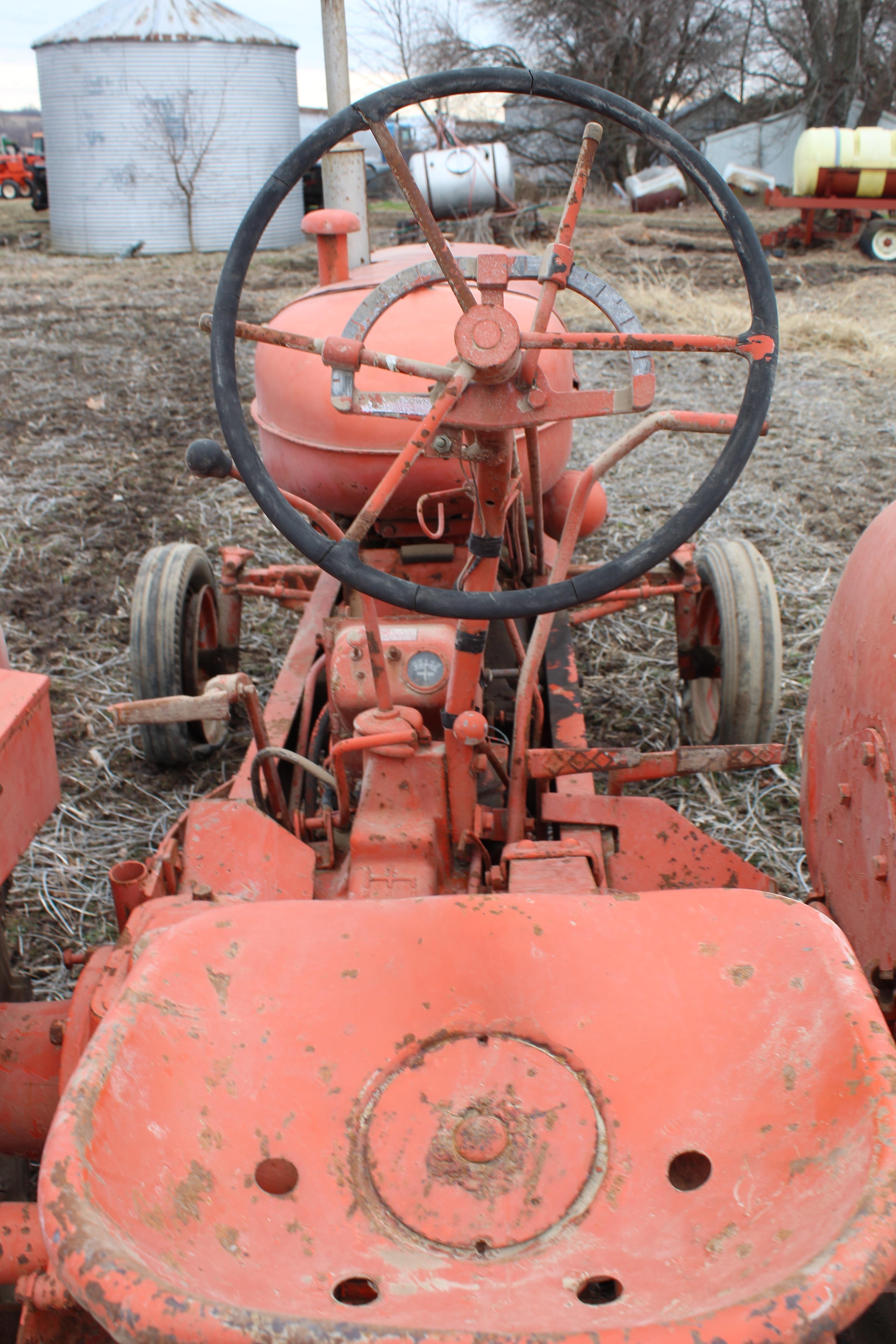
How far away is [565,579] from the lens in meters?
1.58

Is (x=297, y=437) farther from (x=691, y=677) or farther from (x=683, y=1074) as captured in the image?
(x=683, y=1074)

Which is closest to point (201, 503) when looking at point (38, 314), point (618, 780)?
point (618, 780)

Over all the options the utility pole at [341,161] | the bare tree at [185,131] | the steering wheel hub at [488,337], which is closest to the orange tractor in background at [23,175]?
the bare tree at [185,131]

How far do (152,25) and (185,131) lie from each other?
162 cm

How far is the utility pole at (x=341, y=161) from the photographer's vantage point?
5746 mm

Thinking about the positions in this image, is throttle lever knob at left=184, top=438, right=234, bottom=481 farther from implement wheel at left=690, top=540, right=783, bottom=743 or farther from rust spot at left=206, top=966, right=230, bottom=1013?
implement wheel at left=690, top=540, right=783, bottom=743

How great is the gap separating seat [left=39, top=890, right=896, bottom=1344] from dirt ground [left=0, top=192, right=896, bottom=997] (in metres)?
1.42

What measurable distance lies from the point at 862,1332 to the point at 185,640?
2454 mm

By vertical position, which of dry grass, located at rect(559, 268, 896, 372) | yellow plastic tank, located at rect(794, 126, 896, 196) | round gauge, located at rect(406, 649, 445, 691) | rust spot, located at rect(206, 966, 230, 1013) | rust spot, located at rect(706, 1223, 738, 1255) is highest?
yellow plastic tank, located at rect(794, 126, 896, 196)

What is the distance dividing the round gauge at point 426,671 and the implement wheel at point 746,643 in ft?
3.81

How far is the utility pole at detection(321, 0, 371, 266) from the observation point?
575cm

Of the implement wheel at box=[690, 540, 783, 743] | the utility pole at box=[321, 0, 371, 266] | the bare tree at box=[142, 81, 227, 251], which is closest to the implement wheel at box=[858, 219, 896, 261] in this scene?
the utility pole at box=[321, 0, 371, 266]

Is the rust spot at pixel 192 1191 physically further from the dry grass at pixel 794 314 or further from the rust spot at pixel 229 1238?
the dry grass at pixel 794 314

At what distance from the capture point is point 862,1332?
1595 mm
